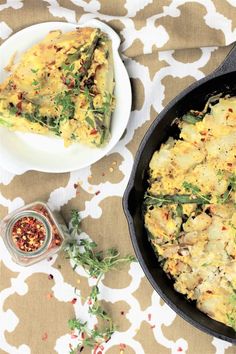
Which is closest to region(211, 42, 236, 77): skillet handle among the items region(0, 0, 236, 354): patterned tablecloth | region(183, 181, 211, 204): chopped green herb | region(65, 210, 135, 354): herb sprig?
region(0, 0, 236, 354): patterned tablecloth

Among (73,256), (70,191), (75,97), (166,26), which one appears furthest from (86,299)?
(166,26)

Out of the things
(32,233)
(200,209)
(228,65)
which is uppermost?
(228,65)

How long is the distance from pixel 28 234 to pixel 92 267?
304mm

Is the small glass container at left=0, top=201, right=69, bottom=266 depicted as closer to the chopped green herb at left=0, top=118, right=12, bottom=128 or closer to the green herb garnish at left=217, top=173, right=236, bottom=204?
the chopped green herb at left=0, top=118, right=12, bottom=128

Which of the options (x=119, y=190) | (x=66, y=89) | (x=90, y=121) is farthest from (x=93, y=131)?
(x=119, y=190)

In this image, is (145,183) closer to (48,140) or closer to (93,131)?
(93,131)

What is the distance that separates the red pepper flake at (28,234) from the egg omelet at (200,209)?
483 millimetres

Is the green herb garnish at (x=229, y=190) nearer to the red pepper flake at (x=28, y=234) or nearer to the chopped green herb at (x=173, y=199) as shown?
the chopped green herb at (x=173, y=199)

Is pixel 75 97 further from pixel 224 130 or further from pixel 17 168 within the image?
pixel 224 130

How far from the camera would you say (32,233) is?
2865mm

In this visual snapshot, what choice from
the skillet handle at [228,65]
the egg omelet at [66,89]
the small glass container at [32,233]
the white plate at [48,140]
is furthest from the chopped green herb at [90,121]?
the skillet handle at [228,65]

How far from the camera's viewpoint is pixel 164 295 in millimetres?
2506

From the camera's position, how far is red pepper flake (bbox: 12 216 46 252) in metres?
2.83

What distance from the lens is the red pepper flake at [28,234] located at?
9.29ft
